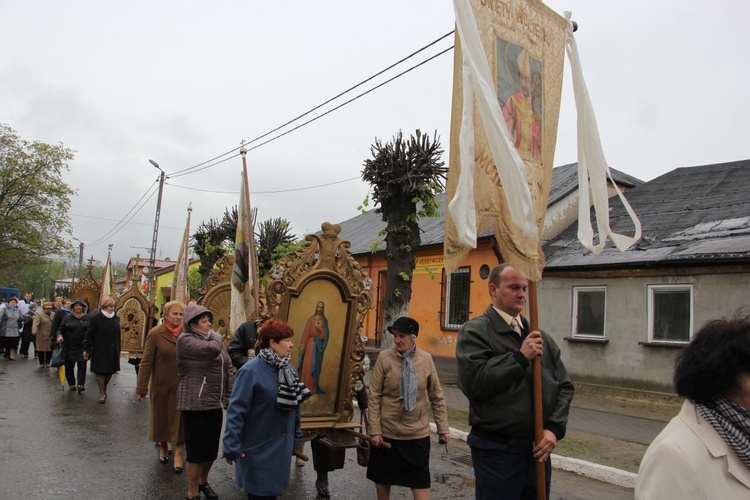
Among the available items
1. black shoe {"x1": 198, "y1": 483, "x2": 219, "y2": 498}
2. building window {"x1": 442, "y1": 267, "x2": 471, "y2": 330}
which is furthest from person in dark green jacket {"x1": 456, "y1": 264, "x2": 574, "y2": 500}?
building window {"x1": 442, "y1": 267, "x2": 471, "y2": 330}

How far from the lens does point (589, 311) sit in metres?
14.2

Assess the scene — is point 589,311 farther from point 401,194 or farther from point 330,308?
point 330,308

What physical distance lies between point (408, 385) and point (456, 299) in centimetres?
1409

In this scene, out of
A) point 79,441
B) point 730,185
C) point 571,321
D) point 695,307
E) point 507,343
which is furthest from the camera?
point 730,185

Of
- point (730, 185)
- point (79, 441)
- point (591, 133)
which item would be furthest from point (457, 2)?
point (730, 185)

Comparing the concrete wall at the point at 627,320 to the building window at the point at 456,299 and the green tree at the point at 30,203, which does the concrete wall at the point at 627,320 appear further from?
the green tree at the point at 30,203

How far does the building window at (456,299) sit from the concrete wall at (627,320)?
368 cm

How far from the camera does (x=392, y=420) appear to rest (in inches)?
197

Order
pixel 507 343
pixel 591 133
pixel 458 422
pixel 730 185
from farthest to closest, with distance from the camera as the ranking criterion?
1. pixel 730 185
2. pixel 458 422
3. pixel 591 133
4. pixel 507 343

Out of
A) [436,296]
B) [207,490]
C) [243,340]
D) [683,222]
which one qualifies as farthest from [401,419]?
[436,296]

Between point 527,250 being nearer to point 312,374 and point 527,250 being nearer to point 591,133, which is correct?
point 591,133

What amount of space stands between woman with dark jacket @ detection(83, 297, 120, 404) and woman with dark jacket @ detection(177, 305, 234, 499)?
19.3 feet

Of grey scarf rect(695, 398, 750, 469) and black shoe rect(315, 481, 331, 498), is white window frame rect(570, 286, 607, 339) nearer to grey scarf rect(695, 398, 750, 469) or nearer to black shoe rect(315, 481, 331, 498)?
black shoe rect(315, 481, 331, 498)

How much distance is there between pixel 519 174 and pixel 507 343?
1.01 meters
